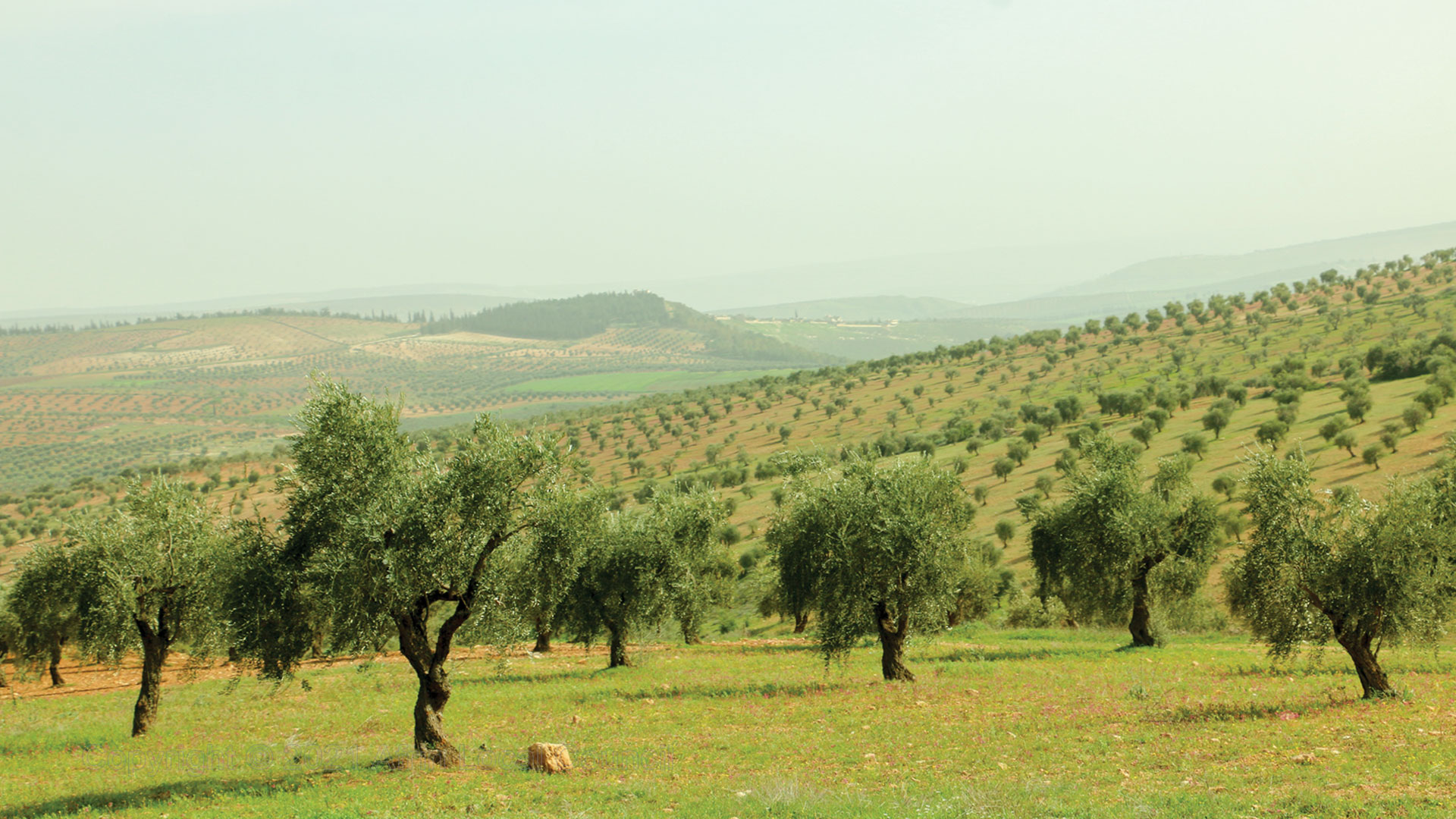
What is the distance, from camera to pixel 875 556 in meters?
31.9

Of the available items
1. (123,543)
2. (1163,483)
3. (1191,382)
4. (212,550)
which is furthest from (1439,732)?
(1191,382)

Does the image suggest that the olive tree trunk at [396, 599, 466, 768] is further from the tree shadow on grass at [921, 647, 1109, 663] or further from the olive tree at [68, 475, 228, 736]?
the tree shadow on grass at [921, 647, 1109, 663]

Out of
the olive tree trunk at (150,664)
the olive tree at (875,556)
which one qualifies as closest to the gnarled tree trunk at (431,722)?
the olive tree trunk at (150,664)

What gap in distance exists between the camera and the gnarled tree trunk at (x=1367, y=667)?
23891mm

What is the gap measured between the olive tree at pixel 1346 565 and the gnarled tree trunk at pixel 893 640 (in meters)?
11.8

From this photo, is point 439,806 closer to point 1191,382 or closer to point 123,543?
point 123,543

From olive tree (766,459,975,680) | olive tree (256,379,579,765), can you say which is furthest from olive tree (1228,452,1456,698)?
olive tree (256,379,579,765)

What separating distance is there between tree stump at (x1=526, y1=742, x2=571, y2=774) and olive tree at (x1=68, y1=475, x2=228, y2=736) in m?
12.9

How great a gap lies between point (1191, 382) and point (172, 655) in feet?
383

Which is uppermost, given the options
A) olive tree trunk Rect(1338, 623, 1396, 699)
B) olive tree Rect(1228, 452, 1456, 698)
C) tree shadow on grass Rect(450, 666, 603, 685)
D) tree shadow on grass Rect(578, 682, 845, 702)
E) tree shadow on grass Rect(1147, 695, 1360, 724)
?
olive tree Rect(1228, 452, 1456, 698)

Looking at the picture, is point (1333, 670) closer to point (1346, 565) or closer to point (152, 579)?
point (1346, 565)

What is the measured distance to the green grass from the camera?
55.7 ft

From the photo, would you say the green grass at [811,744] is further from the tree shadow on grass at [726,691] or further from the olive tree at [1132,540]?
the olive tree at [1132,540]

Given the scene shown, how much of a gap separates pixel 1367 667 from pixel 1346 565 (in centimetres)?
310
